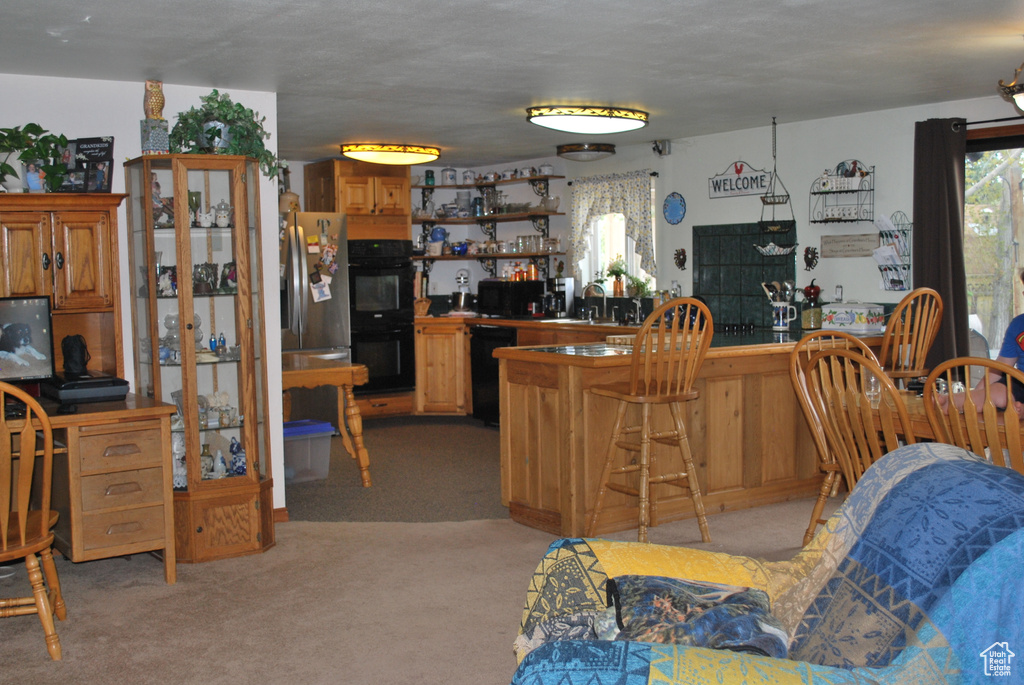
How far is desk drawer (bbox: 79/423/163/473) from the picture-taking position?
11.9 ft

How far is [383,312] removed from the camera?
7707 millimetres

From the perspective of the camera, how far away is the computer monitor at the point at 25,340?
3949 mm

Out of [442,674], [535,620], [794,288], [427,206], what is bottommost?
[442,674]

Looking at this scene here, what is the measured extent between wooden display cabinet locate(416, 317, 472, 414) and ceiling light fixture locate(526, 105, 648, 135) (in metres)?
2.77

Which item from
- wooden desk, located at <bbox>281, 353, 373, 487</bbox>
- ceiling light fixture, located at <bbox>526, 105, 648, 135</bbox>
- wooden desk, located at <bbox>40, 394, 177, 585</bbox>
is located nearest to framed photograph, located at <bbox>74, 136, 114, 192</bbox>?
wooden desk, located at <bbox>40, 394, 177, 585</bbox>

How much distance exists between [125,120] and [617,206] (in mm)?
4049

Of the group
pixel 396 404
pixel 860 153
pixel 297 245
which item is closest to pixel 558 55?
pixel 860 153

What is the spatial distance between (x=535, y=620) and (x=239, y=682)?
144cm

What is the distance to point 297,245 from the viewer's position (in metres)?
→ 7.00

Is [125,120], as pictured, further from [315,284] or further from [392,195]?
[392,195]

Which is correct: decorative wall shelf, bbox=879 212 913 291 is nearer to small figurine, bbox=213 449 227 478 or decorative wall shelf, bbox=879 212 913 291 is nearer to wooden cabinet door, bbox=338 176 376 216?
small figurine, bbox=213 449 227 478

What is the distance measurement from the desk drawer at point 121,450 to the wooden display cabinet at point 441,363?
14.0 feet

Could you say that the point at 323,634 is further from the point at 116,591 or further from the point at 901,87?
the point at 901,87

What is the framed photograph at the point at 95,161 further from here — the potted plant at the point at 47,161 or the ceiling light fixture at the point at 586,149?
the ceiling light fixture at the point at 586,149
